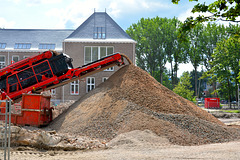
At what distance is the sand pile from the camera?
10.7 m

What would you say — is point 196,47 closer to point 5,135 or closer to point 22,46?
point 22,46

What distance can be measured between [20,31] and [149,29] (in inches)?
994

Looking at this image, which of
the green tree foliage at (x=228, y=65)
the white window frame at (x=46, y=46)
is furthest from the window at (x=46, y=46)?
the green tree foliage at (x=228, y=65)

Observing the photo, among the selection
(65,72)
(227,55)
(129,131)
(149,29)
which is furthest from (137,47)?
(129,131)

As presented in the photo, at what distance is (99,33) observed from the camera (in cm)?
3048

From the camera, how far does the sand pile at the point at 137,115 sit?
1070 centimetres

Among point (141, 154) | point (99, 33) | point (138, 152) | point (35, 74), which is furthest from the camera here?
point (99, 33)

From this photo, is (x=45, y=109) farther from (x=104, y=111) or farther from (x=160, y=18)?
(x=160, y=18)

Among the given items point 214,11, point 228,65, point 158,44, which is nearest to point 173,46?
point 158,44

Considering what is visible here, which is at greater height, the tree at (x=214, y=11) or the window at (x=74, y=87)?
the tree at (x=214, y=11)

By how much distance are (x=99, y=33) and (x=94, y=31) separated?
0.77 metres

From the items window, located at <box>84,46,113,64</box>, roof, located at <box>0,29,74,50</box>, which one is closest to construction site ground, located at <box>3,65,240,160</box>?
window, located at <box>84,46,113,64</box>

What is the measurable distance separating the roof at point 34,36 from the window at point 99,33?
9.81 meters

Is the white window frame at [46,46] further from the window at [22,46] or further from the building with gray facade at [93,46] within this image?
the building with gray facade at [93,46]
